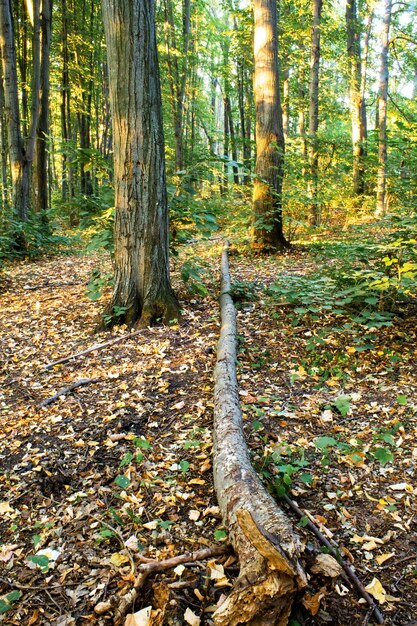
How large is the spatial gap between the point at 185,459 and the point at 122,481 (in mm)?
459

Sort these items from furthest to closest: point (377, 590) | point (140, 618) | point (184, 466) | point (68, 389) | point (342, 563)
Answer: point (68, 389), point (184, 466), point (342, 563), point (377, 590), point (140, 618)

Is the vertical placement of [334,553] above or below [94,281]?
below

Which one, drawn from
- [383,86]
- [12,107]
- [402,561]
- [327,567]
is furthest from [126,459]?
[383,86]

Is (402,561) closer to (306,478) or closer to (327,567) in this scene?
(327,567)

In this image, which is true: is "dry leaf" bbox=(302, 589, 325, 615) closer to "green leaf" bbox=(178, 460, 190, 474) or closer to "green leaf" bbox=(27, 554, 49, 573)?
"green leaf" bbox=(178, 460, 190, 474)

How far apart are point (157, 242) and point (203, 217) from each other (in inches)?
31.2

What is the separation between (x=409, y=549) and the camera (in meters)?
2.00

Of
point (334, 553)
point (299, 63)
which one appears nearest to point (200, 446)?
point (334, 553)

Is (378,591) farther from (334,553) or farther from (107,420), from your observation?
(107,420)

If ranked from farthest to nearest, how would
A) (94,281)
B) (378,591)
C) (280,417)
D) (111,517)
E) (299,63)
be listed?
(299,63) → (94,281) → (280,417) → (111,517) → (378,591)

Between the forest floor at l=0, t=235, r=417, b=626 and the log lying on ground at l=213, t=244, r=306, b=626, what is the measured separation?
151 mm

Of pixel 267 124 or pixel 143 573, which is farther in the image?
pixel 267 124

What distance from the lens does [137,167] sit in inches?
173

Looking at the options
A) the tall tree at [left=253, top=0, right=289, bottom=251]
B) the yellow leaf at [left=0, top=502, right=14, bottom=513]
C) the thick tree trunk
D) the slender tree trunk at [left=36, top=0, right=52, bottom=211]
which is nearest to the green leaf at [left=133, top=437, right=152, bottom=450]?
the yellow leaf at [left=0, top=502, right=14, bottom=513]
